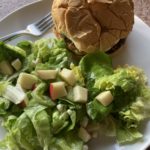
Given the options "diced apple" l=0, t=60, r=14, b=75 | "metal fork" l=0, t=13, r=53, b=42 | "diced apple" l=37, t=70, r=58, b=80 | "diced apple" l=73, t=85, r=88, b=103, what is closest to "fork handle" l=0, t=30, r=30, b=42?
"metal fork" l=0, t=13, r=53, b=42

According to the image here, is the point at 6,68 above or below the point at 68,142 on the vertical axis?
above

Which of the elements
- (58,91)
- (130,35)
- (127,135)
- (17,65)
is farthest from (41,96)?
(130,35)

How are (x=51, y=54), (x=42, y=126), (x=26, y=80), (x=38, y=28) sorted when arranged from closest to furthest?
(x=42, y=126) < (x=26, y=80) < (x=51, y=54) < (x=38, y=28)

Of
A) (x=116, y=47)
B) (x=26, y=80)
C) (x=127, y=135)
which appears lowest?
(x=127, y=135)

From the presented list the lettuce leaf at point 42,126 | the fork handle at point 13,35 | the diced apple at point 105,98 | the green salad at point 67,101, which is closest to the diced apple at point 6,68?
the green salad at point 67,101

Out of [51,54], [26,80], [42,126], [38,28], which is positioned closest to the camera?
[42,126]

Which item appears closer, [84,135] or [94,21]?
[84,135]

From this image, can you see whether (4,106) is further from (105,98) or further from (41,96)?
(105,98)
